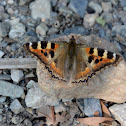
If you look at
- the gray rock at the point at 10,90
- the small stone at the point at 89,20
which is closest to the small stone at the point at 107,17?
the small stone at the point at 89,20

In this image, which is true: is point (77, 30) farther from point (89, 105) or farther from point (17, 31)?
point (89, 105)

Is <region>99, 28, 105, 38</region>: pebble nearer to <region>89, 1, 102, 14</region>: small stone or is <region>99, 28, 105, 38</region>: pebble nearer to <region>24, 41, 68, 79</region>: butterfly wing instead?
<region>89, 1, 102, 14</region>: small stone

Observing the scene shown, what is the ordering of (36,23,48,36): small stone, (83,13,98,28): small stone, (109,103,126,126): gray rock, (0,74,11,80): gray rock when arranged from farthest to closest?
(83,13,98,28): small stone → (36,23,48,36): small stone → (0,74,11,80): gray rock → (109,103,126,126): gray rock

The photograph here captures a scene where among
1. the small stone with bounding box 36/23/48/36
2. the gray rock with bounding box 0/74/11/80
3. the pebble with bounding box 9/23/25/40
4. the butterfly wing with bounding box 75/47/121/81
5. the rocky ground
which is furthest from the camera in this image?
the small stone with bounding box 36/23/48/36

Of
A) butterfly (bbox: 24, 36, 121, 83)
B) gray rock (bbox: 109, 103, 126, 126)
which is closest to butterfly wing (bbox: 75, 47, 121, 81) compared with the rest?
butterfly (bbox: 24, 36, 121, 83)

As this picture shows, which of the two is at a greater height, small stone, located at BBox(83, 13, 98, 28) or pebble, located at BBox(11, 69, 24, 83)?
small stone, located at BBox(83, 13, 98, 28)

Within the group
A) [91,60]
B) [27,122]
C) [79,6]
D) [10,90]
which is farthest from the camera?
[79,6]

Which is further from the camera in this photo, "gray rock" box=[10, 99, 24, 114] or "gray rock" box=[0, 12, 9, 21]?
"gray rock" box=[0, 12, 9, 21]

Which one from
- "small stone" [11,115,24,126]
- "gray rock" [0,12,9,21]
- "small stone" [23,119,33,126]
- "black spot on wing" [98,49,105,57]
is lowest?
"small stone" [23,119,33,126]

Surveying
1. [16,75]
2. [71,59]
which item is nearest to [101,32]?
[71,59]
